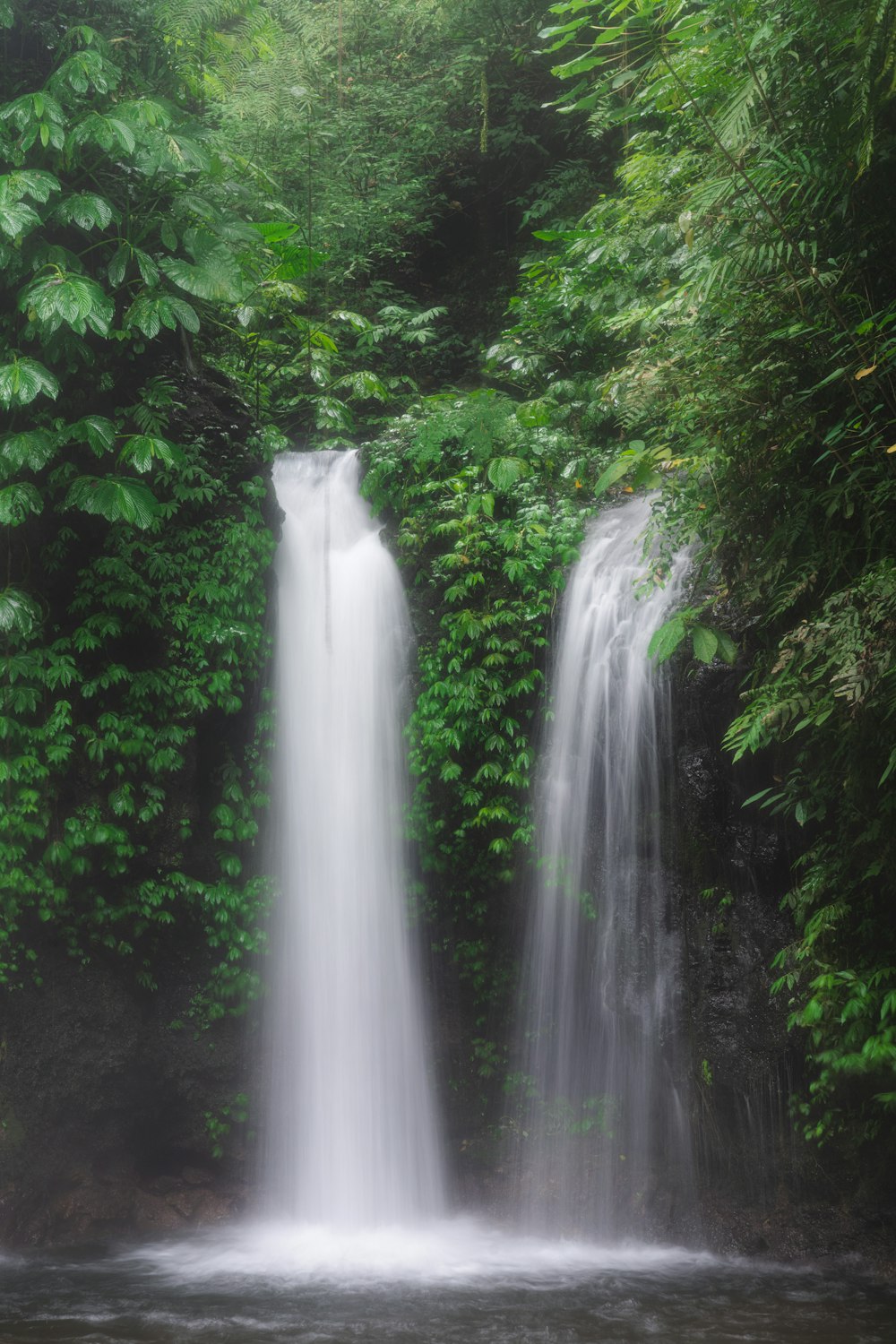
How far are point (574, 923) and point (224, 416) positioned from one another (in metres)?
4.02

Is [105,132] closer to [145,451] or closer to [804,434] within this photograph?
[145,451]

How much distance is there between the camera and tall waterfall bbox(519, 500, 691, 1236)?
5664mm

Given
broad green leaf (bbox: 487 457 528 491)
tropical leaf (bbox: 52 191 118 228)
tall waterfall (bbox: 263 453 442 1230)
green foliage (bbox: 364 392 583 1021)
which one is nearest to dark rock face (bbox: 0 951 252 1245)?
tall waterfall (bbox: 263 453 442 1230)

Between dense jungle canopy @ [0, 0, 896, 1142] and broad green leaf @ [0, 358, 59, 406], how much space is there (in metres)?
0.03

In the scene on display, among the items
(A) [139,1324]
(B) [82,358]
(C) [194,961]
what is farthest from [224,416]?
(A) [139,1324]

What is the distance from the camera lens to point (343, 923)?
6477 mm

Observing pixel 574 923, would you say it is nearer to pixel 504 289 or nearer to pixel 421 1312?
pixel 421 1312

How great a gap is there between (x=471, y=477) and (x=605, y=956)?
333cm

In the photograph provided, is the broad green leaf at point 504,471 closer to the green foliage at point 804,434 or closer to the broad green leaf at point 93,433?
the green foliage at point 804,434

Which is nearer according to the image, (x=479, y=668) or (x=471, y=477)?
(x=479, y=668)

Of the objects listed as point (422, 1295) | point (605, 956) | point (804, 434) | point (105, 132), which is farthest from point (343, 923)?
point (105, 132)

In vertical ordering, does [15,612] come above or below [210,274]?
below

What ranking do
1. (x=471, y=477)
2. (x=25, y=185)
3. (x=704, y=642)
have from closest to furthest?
1. (x=704, y=642)
2. (x=25, y=185)
3. (x=471, y=477)

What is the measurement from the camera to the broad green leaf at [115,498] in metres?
5.58
